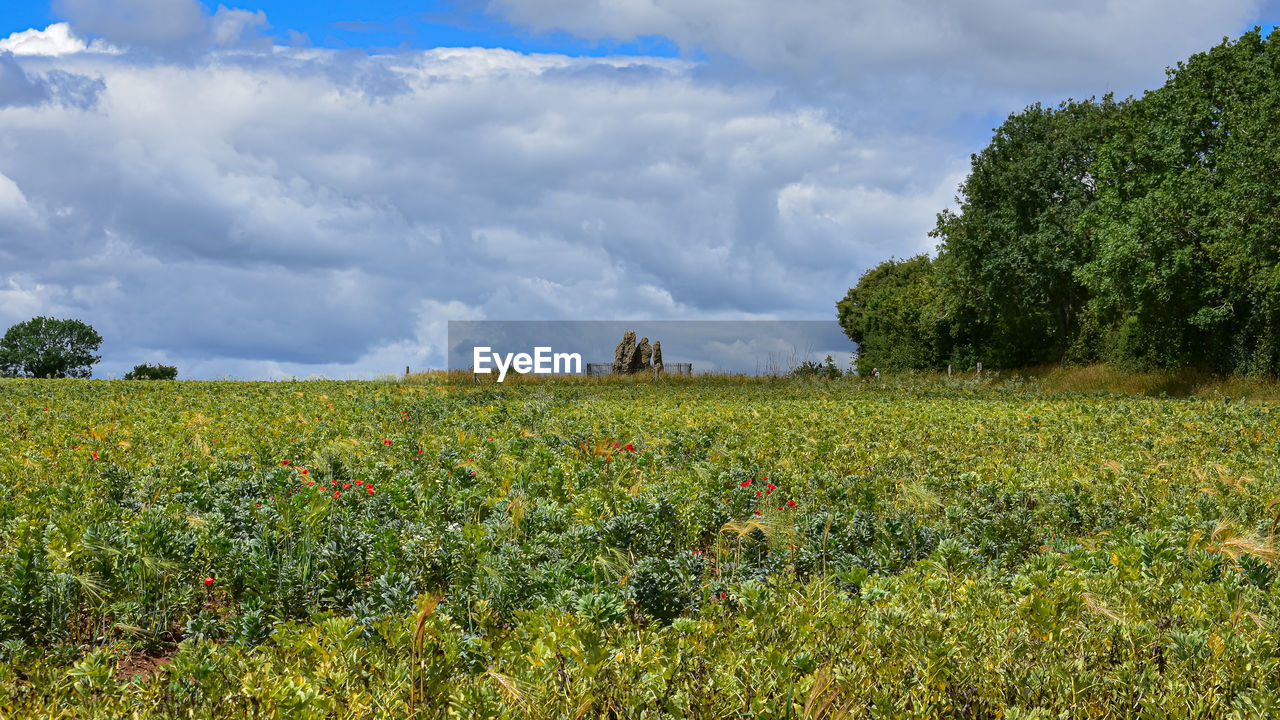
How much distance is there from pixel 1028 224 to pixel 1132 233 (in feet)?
31.7

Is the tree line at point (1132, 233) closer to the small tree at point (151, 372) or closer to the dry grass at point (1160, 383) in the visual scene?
the dry grass at point (1160, 383)

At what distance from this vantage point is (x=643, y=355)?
40406mm

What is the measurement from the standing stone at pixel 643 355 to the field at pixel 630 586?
102 feet

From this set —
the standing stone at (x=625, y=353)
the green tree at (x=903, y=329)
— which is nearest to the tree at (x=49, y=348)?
the standing stone at (x=625, y=353)

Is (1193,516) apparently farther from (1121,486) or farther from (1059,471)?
(1059,471)

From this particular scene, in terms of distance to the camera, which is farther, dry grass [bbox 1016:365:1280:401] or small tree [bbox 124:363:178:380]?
small tree [bbox 124:363:178:380]

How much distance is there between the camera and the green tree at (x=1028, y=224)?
34750 millimetres

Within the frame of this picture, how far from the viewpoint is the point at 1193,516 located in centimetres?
627

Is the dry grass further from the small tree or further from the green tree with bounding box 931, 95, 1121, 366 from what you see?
the small tree

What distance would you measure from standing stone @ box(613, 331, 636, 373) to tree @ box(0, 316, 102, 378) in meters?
37.4

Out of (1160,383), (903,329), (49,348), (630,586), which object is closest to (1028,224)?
(1160,383)

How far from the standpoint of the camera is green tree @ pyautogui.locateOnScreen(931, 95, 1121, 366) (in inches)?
1368

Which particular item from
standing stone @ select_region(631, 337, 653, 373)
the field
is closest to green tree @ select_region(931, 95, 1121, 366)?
standing stone @ select_region(631, 337, 653, 373)

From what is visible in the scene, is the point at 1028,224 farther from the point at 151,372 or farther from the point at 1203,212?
the point at 151,372
